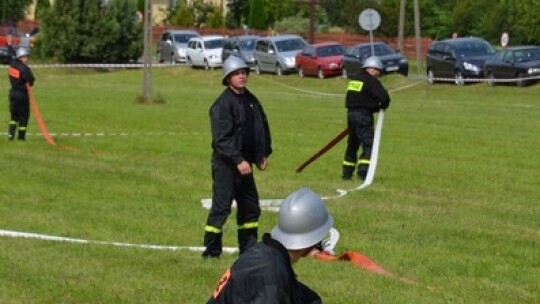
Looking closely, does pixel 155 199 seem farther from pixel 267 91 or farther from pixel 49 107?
pixel 267 91

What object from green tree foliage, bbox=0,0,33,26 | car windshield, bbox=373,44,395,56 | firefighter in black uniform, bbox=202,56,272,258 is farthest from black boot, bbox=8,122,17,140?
green tree foliage, bbox=0,0,33,26

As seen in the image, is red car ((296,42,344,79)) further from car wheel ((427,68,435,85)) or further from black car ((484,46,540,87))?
black car ((484,46,540,87))

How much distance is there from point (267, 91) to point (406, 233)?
32.0m

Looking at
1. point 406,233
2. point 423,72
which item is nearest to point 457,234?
point 406,233

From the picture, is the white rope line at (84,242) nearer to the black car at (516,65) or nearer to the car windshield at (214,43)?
the black car at (516,65)

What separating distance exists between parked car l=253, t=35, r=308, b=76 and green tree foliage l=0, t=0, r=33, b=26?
140ft

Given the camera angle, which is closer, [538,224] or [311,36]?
[538,224]

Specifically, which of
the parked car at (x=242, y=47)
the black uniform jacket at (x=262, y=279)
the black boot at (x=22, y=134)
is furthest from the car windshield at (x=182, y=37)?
the black uniform jacket at (x=262, y=279)

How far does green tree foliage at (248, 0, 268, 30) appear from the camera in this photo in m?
83.9

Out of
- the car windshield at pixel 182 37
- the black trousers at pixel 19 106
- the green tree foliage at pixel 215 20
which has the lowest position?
the black trousers at pixel 19 106

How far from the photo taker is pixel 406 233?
11859 mm

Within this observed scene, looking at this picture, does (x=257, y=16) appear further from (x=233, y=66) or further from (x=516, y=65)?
(x=233, y=66)

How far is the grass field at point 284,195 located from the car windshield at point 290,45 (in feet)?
66.5

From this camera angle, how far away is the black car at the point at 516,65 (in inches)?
1522
